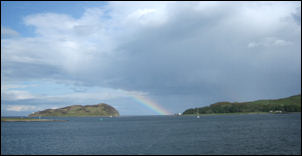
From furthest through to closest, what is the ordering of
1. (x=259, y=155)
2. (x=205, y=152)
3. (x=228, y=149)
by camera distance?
(x=228, y=149) < (x=205, y=152) < (x=259, y=155)

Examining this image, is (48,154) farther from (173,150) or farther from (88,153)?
(173,150)

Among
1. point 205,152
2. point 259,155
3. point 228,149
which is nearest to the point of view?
point 259,155

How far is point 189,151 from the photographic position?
54.9m

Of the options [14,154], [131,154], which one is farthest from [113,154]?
[14,154]

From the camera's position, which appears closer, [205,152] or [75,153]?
[205,152]

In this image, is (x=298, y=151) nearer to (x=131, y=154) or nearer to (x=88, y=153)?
(x=131, y=154)

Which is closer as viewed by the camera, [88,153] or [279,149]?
[279,149]

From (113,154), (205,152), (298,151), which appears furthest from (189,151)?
(298,151)

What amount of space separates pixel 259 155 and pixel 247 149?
24.3ft

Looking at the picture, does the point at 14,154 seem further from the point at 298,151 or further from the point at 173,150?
the point at 298,151

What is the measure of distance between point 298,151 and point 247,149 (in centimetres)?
952

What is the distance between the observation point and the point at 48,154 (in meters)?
57.3

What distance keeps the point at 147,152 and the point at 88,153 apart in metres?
13.3

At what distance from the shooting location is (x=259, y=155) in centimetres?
4831
